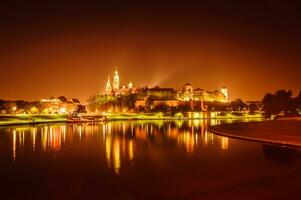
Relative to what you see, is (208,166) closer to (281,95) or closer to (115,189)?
(115,189)

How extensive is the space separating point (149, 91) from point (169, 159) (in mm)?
133033

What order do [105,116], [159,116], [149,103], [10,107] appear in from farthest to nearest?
[149,103] < [10,107] < [159,116] < [105,116]

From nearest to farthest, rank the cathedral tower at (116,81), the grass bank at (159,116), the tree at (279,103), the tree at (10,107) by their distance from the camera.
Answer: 1. the tree at (279,103)
2. the grass bank at (159,116)
3. the tree at (10,107)
4. the cathedral tower at (116,81)

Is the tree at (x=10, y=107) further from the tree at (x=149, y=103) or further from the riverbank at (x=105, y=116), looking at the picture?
the tree at (x=149, y=103)

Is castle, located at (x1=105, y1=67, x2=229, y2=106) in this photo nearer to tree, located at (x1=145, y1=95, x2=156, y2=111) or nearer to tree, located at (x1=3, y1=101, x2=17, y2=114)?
tree, located at (x1=145, y1=95, x2=156, y2=111)

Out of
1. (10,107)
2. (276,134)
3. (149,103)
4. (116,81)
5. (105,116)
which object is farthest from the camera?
(116,81)

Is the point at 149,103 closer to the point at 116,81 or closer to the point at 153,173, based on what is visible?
the point at 116,81

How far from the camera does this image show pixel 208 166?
18422 millimetres

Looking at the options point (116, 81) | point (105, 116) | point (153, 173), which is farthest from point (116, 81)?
point (153, 173)

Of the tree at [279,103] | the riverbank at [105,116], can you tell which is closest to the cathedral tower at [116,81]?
the riverbank at [105,116]

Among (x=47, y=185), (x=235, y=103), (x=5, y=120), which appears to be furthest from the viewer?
(x=235, y=103)

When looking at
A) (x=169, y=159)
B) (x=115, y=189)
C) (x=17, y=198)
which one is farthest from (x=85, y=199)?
(x=169, y=159)

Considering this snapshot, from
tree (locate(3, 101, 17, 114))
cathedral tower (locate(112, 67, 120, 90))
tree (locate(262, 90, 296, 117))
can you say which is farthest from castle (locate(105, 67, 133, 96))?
tree (locate(262, 90, 296, 117))

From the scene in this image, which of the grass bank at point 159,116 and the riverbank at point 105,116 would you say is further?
the grass bank at point 159,116
